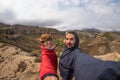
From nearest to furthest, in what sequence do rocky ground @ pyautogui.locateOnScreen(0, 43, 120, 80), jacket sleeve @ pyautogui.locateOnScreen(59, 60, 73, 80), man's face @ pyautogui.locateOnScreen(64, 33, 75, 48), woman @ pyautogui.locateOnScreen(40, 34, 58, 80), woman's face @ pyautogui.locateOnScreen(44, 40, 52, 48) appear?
1. jacket sleeve @ pyautogui.locateOnScreen(59, 60, 73, 80)
2. man's face @ pyautogui.locateOnScreen(64, 33, 75, 48)
3. woman @ pyautogui.locateOnScreen(40, 34, 58, 80)
4. woman's face @ pyautogui.locateOnScreen(44, 40, 52, 48)
5. rocky ground @ pyautogui.locateOnScreen(0, 43, 120, 80)

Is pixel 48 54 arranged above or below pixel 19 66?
above

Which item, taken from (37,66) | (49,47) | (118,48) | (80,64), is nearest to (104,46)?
(118,48)

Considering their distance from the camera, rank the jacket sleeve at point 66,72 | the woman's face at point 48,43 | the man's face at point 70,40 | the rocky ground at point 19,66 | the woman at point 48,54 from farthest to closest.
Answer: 1. the rocky ground at point 19,66
2. the woman's face at point 48,43
3. the woman at point 48,54
4. the man's face at point 70,40
5. the jacket sleeve at point 66,72

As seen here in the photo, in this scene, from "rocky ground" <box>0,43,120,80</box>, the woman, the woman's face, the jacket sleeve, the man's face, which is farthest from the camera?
"rocky ground" <box>0,43,120,80</box>

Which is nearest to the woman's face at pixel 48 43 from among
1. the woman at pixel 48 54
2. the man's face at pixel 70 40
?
the woman at pixel 48 54

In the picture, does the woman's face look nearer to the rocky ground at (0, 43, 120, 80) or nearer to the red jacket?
the red jacket

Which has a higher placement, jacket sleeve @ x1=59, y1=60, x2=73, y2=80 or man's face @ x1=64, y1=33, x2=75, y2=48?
man's face @ x1=64, y1=33, x2=75, y2=48

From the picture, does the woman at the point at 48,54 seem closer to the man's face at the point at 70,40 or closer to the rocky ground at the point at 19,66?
the man's face at the point at 70,40

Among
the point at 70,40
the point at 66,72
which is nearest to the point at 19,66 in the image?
the point at 70,40

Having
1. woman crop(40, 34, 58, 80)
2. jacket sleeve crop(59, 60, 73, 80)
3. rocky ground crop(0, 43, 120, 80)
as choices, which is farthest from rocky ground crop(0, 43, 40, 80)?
jacket sleeve crop(59, 60, 73, 80)

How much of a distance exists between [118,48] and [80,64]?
17644 mm

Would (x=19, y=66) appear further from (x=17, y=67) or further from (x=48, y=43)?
(x=48, y=43)

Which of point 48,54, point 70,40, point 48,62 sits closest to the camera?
point 70,40

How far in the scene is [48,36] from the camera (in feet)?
12.3
